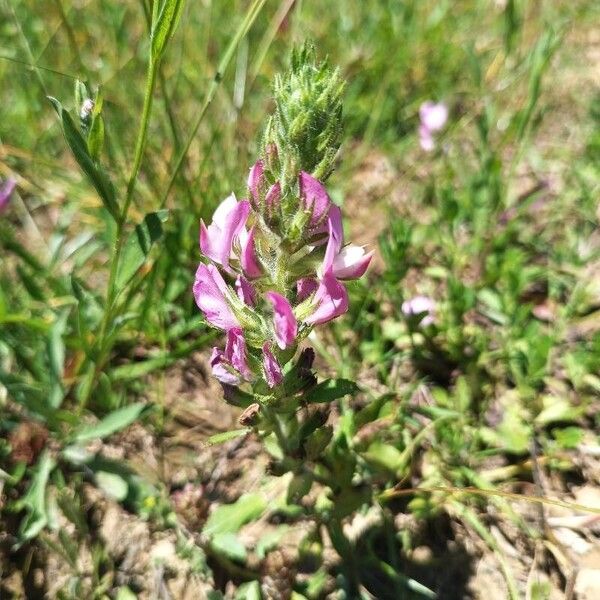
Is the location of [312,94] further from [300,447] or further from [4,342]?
[4,342]

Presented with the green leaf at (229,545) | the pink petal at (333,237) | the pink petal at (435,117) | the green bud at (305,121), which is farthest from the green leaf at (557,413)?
the pink petal at (435,117)

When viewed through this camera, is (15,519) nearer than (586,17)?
Yes

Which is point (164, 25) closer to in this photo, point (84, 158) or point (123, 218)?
point (84, 158)

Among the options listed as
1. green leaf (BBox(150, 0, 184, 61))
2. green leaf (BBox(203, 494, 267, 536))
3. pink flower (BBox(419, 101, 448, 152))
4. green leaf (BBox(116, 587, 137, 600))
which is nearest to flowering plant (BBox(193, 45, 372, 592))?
green leaf (BBox(150, 0, 184, 61))

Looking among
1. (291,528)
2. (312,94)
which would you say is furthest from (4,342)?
(312,94)

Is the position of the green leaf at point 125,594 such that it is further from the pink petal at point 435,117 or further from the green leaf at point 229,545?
the pink petal at point 435,117


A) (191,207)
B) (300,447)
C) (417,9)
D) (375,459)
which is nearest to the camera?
(300,447)

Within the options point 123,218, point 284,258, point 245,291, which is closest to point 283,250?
point 284,258
